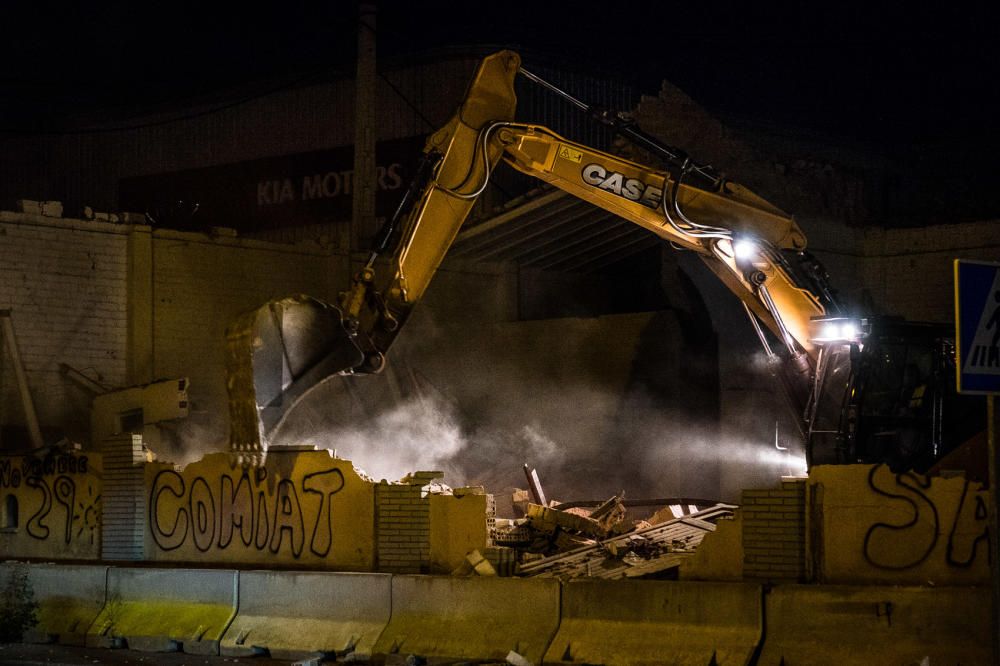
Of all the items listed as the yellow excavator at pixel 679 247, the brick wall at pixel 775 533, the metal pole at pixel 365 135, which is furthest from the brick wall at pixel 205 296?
the brick wall at pixel 775 533

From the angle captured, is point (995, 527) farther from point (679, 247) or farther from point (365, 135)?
point (365, 135)

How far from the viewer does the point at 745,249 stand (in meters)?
15.0

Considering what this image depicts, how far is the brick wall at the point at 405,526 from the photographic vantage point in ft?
45.3

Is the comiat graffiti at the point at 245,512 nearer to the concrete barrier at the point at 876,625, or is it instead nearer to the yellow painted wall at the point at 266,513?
the yellow painted wall at the point at 266,513

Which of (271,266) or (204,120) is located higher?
(204,120)

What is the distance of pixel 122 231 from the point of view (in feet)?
77.0

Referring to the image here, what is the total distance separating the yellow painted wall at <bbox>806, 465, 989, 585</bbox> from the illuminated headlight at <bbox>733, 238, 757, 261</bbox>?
13.7ft

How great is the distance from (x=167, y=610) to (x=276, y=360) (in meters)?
2.91

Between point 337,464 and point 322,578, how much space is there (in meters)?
1.57

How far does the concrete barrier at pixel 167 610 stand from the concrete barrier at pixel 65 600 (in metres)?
0.17

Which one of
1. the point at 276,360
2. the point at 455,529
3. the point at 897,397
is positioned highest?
the point at 276,360

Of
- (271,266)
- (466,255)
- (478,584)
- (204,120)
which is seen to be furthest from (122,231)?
(478,584)

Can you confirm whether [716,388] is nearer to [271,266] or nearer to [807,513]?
[271,266]

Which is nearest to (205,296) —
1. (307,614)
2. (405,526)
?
(405,526)
